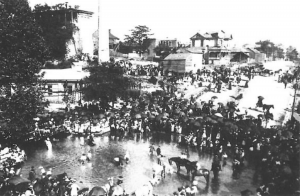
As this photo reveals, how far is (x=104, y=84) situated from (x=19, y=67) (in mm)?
11195

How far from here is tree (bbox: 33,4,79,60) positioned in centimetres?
5125

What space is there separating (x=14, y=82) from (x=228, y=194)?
15968 mm

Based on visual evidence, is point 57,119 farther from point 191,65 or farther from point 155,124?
point 191,65

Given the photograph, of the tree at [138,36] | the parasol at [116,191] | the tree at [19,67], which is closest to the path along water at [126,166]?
the parasol at [116,191]

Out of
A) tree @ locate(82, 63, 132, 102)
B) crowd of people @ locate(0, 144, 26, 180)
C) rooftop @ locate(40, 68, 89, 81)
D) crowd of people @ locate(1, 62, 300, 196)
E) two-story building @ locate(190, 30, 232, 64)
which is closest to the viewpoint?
crowd of people @ locate(1, 62, 300, 196)

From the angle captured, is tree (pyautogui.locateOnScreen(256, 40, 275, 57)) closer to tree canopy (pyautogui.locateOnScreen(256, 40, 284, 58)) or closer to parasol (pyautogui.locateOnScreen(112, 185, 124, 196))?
tree canopy (pyautogui.locateOnScreen(256, 40, 284, 58))

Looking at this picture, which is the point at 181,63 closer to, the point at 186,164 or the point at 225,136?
the point at 225,136

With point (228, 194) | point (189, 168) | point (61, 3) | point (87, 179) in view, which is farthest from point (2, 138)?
point (61, 3)

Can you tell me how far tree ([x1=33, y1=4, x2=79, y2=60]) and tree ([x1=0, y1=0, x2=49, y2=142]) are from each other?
88.6 feet

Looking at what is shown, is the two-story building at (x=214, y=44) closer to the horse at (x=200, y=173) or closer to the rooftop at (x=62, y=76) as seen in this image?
the rooftop at (x=62, y=76)

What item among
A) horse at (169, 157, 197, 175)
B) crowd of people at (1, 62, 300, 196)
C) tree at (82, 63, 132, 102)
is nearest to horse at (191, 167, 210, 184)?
horse at (169, 157, 197, 175)

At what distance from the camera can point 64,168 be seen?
19828mm

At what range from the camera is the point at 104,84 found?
31.3 m

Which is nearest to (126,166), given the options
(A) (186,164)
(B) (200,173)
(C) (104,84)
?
(A) (186,164)
